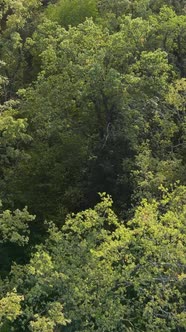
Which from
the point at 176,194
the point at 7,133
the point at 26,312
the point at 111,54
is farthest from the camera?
the point at 111,54

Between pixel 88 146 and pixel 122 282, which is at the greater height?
pixel 88 146

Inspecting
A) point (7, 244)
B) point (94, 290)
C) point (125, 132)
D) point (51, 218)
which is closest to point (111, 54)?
point (125, 132)

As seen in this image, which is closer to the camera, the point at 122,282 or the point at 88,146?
the point at 122,282

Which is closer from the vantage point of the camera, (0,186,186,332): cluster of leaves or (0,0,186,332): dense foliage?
(0,186,186,332): cluster of leaves

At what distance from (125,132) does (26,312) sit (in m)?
12.4

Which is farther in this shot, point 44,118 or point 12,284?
point 44,118

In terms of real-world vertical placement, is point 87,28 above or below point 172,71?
above

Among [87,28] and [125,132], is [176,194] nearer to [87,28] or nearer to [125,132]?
[125,132]

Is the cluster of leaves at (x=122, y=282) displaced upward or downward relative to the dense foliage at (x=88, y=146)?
downward

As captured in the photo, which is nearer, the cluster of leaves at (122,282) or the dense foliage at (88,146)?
the cluster of leaves at (122,282)

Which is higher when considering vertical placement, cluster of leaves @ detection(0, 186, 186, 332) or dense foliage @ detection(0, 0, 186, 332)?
dense foliage @ detection(0, 0, 186, 332)

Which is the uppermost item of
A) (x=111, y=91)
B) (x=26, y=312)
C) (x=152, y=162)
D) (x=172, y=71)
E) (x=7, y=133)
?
(x=172, y=71)

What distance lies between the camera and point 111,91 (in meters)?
27.5

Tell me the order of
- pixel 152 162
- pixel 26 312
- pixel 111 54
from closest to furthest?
pixel 26 312, pixel 152 162, pixel 111 54
